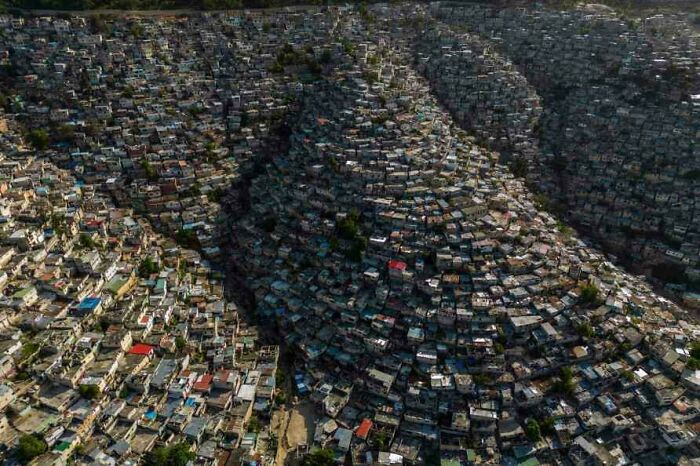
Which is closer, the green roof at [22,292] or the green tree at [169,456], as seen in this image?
the green tree at [169,456]

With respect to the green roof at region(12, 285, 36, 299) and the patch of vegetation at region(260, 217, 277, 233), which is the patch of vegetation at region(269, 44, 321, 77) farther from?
the green roof at region(12, 285, 36, 299)

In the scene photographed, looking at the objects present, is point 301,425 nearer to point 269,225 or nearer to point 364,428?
point 364,428

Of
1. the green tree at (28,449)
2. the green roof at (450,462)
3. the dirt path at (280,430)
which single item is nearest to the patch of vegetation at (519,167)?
the green roof at (450,462)

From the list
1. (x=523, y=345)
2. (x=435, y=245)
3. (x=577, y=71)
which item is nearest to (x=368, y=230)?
(x=435, y=245)

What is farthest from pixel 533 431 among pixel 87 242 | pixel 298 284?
pixel 87 242

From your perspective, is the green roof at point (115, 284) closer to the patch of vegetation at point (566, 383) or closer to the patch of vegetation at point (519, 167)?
the patch of vegetation at point (566, 383)
